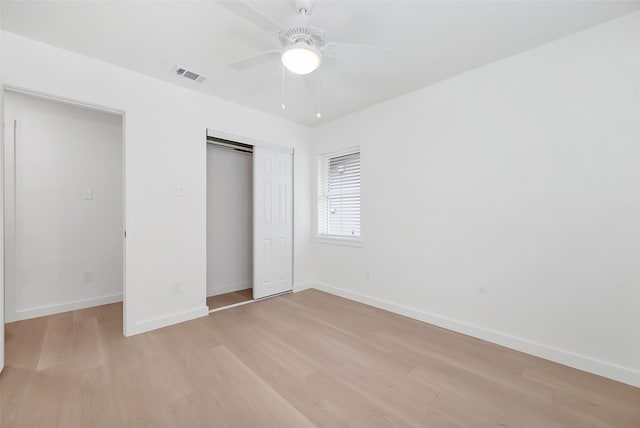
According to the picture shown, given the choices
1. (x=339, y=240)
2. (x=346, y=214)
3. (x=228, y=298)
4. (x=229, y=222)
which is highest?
(x=346, y=214)

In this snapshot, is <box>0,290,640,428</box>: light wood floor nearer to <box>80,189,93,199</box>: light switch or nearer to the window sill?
the window sill

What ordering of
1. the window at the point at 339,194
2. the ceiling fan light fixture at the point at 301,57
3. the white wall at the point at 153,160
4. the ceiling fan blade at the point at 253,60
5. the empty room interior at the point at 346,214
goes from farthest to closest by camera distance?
the window at the point at 339,194 → the white wall at the point at 153,160 → the ceiling fan blade at the point at 253,60 → the empty room interior at the point at 346,214 → the ceiling fan light fixture at the point at 301,57

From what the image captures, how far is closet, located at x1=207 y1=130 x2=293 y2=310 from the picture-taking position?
3.62m

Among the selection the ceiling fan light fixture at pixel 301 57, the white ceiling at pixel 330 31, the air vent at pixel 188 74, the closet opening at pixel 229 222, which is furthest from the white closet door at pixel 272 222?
the ceiling fan light fixture at pixel 301 57

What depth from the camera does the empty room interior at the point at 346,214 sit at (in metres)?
1.72

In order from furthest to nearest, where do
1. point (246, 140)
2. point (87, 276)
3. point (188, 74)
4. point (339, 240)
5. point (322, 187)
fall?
1. point (322, 187)
2. point (339, 240)
3. point (246, 140)
4. point (87, 276)
5. point (188, 74)

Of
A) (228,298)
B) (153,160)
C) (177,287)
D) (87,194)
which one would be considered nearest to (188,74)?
(153,160)

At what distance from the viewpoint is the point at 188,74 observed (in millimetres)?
2615

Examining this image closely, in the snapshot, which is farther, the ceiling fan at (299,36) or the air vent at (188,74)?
the air vent at (188,74)

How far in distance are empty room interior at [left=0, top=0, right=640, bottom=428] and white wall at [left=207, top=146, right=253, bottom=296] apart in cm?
10

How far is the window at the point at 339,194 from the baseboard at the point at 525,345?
108cm

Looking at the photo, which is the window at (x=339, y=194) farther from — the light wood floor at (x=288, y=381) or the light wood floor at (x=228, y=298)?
the light wood floor at (x=288, y=381)

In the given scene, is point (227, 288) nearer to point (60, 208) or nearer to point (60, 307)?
point (60, 307)

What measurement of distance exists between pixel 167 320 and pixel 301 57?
2.82 meters
